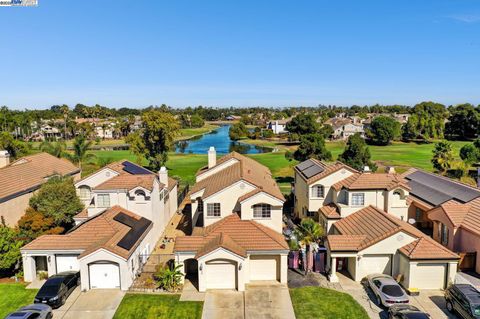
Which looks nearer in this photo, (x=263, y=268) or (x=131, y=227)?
(x=263, y=268)

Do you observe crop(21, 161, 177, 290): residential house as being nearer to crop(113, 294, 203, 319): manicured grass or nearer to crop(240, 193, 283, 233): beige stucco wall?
crop(113, 294, 203, 319): manicured grass

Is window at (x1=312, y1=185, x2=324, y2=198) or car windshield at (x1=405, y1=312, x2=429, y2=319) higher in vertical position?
window at (x1=312, y1=185, x2=324, y2=198)

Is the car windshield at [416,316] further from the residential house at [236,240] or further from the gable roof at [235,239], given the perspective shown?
the gable roof at [235,239]

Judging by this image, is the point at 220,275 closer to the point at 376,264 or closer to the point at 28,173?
the point at 376,264

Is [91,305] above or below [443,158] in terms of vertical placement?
below

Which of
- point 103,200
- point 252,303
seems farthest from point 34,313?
point 103,200

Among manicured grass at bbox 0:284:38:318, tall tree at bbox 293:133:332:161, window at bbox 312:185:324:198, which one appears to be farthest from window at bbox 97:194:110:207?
tall tree at bbox 293:133:332:161

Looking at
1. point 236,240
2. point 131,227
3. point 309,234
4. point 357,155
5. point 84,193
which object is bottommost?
point 309,234
